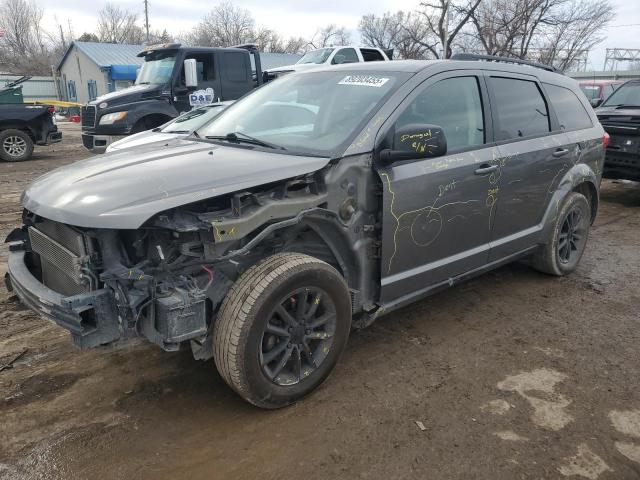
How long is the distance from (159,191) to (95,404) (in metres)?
1.34

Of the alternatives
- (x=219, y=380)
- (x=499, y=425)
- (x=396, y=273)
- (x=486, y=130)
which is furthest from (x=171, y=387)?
(x=486, y=130)

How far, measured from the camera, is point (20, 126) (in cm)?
1264

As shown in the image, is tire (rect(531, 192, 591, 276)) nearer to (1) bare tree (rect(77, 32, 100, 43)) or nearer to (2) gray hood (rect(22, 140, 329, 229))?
(2) gray hood (rect(22, 140, 329, 229))

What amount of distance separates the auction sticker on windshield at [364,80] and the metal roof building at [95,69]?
36242 mm

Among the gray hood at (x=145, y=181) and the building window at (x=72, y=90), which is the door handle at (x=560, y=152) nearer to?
the gray hood at (x=145, y=181)

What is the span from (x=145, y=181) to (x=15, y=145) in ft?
40.0

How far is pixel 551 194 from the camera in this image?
4.43 meters

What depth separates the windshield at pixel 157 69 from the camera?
1118cm

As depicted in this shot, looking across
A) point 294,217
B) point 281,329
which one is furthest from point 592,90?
point 281,329

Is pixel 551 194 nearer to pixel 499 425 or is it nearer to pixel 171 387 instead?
pixel 499 425

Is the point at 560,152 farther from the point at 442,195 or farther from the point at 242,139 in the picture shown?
the point at 242,139

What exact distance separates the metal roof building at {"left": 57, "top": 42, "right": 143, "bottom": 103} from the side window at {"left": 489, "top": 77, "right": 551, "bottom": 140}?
1427 inches

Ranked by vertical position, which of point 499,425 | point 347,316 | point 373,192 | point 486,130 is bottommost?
point 499,425

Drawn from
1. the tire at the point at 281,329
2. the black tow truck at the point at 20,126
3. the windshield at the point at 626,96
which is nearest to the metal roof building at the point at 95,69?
the black tow truck at the point at 20,126
